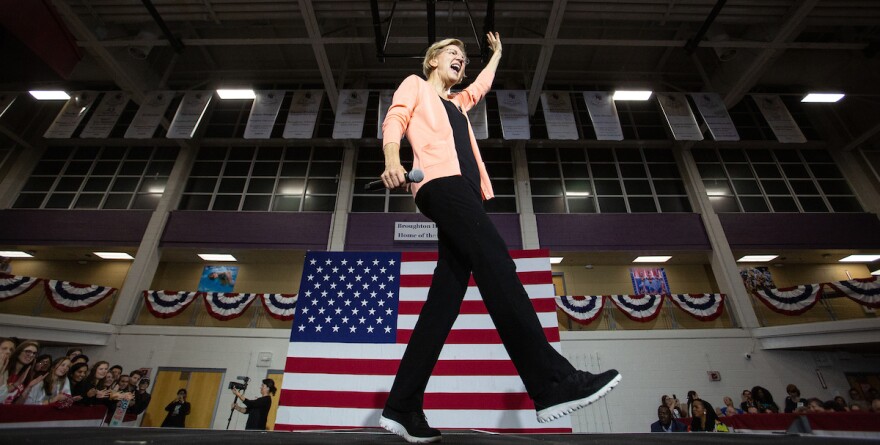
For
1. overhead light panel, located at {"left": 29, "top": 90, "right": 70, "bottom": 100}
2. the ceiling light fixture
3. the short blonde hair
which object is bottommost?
the short blonde hair

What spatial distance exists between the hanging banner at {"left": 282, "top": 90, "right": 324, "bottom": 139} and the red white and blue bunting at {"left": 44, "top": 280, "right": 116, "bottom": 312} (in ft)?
21.8

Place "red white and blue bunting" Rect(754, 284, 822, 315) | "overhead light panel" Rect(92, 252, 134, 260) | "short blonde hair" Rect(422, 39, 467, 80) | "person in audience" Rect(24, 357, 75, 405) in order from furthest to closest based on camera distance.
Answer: "overhead light panel" Rect(92, 252, 134, 260), "red white and blue bunting" Rect(754, 284, 822, 315), "person in audience" Rect(24, 357, 75, 405), "short blonde hair" Rect(422, 39, 467, 80)

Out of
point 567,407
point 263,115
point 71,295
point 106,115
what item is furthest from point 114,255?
point 567,407

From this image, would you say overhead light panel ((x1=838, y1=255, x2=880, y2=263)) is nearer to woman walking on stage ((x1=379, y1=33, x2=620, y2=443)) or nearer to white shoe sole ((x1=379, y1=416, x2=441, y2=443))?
woman walking on stage ((x1=379, y1=33, x2=620, y2=443))

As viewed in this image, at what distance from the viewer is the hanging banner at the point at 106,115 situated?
10.6 m

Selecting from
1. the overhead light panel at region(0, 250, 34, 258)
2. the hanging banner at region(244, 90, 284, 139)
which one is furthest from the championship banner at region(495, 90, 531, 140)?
the overhead light panel at region(0, 250, 34, 258)

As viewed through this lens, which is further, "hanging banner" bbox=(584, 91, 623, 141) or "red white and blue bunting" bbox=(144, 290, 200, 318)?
"red white and blue bunting" bbox=(144, 290, 200, 318)

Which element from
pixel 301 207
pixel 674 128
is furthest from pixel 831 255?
pixel 301 207

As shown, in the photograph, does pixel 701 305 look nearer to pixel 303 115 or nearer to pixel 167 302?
pixel 303 115

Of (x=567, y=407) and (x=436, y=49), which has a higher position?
(x=436, y=49)

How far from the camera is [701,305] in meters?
10.4

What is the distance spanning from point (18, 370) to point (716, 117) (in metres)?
15.0

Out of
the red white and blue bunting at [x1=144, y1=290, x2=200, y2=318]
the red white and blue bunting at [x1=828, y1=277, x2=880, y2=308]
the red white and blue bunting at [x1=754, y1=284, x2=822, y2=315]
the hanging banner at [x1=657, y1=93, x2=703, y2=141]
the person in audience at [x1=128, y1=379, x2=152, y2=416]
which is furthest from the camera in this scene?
the red white and blue bunting at [x1=144, y1=290, x2=200, y2=318]

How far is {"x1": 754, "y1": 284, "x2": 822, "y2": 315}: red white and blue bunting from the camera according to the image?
9.52 meters
